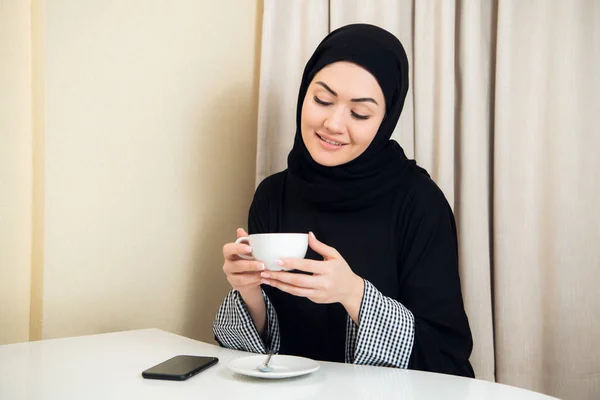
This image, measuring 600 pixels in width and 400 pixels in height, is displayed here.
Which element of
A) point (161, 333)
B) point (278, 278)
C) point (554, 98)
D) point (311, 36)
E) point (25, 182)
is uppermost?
point (311, 36)

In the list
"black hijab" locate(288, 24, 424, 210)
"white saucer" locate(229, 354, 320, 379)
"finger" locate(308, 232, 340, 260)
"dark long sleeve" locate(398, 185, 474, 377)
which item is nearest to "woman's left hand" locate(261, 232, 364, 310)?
"finger" locate(308, 232, 340, 260)

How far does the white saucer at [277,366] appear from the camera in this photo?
0.84m

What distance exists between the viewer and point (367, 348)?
3.42ft

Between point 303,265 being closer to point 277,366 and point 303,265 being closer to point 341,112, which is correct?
point 277,366

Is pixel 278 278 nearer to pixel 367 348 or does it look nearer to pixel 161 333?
pixel 367 348

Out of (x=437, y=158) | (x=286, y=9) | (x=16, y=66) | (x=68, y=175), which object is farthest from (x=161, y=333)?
(x=286, y=9)

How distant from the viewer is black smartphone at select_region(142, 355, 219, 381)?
87 cm

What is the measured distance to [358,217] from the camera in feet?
4.35

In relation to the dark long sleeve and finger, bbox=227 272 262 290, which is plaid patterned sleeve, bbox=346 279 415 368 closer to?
the dark long sleeve

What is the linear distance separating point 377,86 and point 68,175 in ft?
2.26

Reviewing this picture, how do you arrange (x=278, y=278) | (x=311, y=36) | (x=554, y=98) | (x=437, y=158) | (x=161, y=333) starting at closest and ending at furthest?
(x=278, y=278), (x=161, y=333), (x=554, y=98), (x=437, y=158), (x=311, y=36)

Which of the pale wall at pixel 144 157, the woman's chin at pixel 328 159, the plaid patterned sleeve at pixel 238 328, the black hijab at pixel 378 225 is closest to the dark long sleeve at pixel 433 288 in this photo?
the black hijab at pixel 378 225

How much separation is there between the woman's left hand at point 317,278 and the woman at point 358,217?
175 mm

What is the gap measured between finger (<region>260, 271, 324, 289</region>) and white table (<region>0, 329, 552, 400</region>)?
0.13 m
